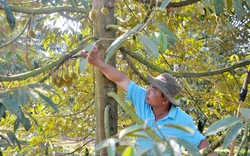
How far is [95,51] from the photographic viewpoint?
1347 millimetres

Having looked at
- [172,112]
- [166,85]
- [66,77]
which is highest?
[66,77]

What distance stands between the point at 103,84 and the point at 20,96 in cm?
69

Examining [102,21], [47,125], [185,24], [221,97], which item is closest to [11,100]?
[102,21]

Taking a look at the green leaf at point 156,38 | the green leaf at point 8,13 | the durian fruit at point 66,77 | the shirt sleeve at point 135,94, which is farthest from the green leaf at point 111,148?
the shirt sleeve at point 135,94

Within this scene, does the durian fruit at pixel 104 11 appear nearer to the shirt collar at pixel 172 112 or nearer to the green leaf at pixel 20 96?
the shirt collar at pixel 172 112

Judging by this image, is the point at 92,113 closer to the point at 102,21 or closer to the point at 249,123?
the point at 102,21

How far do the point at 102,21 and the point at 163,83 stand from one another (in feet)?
1.36

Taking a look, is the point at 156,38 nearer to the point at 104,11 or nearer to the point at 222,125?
the point at 222,125

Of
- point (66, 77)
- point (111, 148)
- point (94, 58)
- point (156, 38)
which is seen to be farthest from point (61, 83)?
point (111, 148)

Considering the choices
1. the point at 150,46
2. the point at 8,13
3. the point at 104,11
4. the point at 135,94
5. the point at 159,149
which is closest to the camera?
the point at 159,149

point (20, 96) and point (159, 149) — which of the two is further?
point (20, 96)

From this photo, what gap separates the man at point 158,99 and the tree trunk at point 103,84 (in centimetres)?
5

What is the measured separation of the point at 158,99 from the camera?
1.47 metres

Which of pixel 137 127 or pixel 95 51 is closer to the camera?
pixel 137 127
